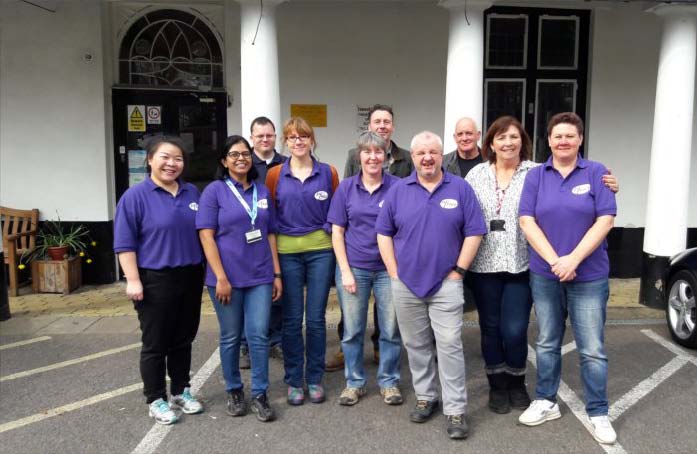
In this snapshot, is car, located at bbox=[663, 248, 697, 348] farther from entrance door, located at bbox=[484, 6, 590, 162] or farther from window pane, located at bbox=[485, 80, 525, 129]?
window pane, located at bbox=[485, 80, 525, 129]

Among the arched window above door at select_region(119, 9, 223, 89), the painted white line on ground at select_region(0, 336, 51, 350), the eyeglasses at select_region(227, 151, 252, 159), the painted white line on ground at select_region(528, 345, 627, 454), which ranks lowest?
the painted white line on ground at select_region(0, 336, 51, 350)

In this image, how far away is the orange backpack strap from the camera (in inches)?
158

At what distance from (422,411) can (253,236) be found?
1.54 m

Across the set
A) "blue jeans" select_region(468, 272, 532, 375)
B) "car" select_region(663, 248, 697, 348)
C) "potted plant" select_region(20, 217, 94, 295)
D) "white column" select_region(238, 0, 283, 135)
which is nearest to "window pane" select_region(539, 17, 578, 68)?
"car" select_region(663, 248, 697, 348)

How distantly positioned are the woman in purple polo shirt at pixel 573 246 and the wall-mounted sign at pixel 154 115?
5341 mm

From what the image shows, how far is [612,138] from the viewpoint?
782 cm

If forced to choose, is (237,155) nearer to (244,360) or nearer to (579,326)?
(244,360)

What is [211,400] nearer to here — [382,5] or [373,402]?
[373,402]

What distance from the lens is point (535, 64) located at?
788 cm

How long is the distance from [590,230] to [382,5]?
198 inches

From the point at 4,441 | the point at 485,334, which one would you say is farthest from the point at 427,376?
the point at 4,441

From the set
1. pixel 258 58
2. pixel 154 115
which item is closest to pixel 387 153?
pixel 258 58

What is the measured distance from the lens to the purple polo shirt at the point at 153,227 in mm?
3578

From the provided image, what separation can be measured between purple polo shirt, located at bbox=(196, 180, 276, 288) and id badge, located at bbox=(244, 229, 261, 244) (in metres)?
0.02
